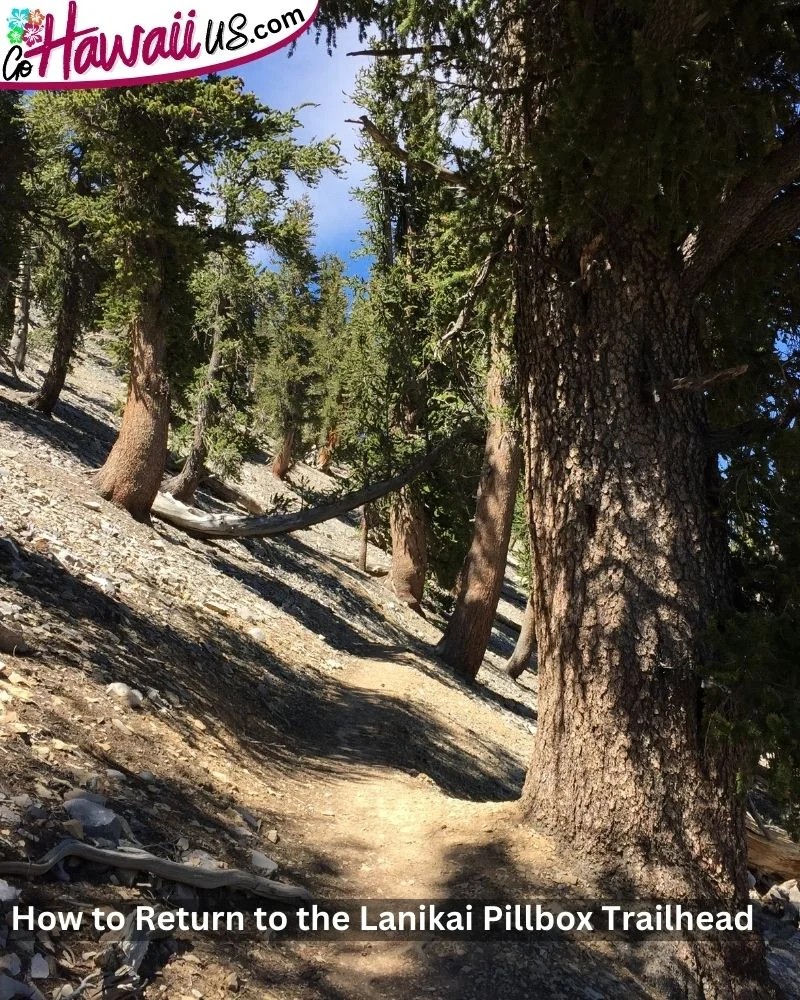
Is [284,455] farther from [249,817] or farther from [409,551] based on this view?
[249,817]

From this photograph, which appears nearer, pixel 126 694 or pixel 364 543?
pixel 126 694

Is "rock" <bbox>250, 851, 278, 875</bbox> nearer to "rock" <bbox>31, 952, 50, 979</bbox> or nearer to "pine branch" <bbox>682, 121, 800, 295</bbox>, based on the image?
"rock" <bbox>31, 952, 50, 979</bbox>

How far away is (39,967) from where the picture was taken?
2781 millimetres

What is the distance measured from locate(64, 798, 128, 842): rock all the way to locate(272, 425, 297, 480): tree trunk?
32.8 metres

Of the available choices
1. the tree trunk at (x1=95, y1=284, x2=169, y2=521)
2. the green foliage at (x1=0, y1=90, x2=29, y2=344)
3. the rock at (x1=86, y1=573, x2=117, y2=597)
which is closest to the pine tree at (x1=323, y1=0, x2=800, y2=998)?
the rock at (x1=86, y1=573, x2=117, y2=597)

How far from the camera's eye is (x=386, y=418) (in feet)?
53.9

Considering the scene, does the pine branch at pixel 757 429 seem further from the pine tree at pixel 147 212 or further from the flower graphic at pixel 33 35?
the pine tree at pixel 147 212

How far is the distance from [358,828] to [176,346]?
948 cm

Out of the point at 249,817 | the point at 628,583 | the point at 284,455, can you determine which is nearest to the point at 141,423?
the point at 249,817

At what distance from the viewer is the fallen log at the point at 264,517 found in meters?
13.8

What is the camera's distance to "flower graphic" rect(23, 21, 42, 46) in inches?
292

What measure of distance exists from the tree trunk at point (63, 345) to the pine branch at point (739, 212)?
16443mm

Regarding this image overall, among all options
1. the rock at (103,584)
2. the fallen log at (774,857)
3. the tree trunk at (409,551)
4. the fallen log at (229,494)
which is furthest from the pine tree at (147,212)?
the fallen log at (229,494)

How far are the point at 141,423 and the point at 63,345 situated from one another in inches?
311
